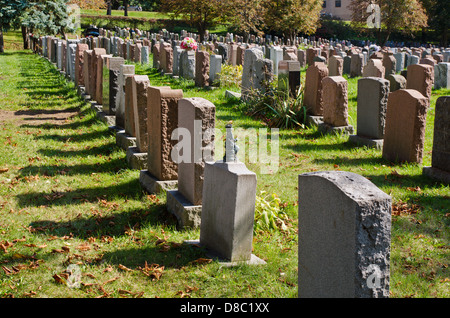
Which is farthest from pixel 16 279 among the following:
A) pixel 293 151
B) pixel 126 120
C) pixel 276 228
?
pixel 293 151

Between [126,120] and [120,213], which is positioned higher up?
[126,120]

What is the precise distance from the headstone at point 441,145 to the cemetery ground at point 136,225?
141 millimetres

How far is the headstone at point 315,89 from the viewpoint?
11.0 m

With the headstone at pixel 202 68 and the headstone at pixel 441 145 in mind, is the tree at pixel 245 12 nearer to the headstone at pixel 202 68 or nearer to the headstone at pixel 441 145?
the headstone at pixel 202 68

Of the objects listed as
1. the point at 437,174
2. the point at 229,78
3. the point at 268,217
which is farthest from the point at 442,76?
the point at 268,217

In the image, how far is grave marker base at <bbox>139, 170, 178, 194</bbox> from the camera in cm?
667

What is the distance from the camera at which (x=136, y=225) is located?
5.86 m

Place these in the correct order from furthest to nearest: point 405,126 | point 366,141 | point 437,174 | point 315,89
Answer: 1. point 315,89
2. point 366,141
3. point 405,126
4. point 437,174

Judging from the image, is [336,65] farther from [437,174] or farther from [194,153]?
[194,153]

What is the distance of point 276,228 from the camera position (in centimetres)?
573

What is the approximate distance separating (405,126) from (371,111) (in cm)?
132

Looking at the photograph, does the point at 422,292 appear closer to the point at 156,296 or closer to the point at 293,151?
the point at 156,296

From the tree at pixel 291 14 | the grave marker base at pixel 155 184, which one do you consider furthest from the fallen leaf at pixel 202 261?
the tree at pixel 291 14

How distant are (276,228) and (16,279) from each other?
267 centimetres
